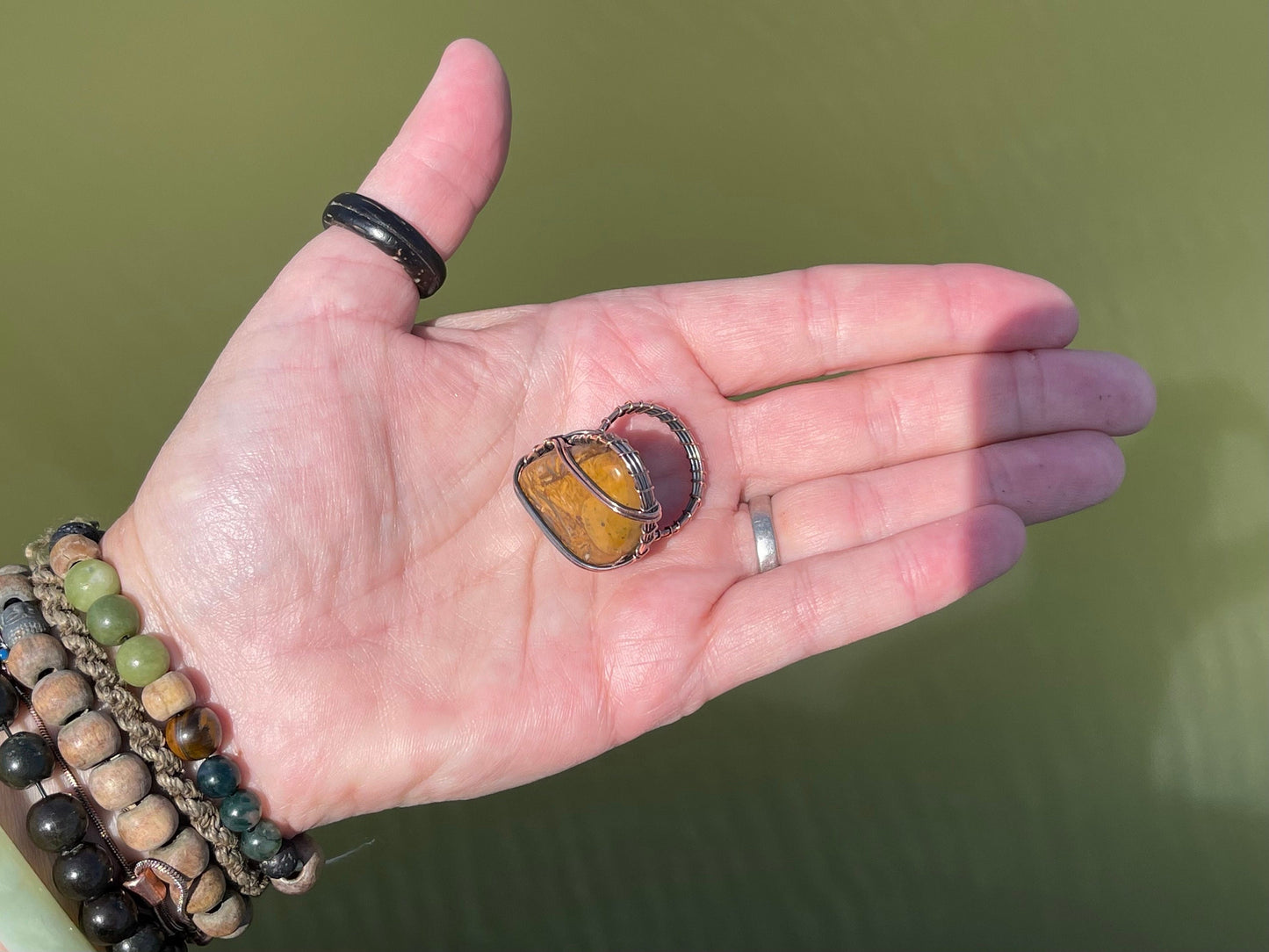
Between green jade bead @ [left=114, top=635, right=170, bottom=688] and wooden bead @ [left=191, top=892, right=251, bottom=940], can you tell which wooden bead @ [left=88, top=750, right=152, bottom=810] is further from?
wooden bead @ [left=191, top=892, right=251, bottom=940]

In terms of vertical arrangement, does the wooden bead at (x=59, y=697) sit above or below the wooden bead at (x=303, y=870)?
above

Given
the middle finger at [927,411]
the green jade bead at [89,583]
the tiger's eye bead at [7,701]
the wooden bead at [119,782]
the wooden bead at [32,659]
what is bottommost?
the wooden bead at [119,782]

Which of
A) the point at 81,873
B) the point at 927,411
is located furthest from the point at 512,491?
the point at 81,873

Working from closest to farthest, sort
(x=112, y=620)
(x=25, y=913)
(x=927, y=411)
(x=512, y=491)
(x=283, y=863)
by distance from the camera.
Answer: (x=25, y=913), (x=112, y=620), (x=283, y=863), (x=512, y=491), (x=927, y=411)

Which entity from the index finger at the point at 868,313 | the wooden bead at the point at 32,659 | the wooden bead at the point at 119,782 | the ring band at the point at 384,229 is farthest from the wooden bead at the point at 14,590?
the index finger at the point at 868,313

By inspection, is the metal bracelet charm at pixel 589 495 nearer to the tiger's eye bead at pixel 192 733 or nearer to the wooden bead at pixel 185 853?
the tiger's eye bead at pixel 192 733

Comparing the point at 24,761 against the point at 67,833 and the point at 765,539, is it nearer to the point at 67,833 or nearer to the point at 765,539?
the point at 67,833
